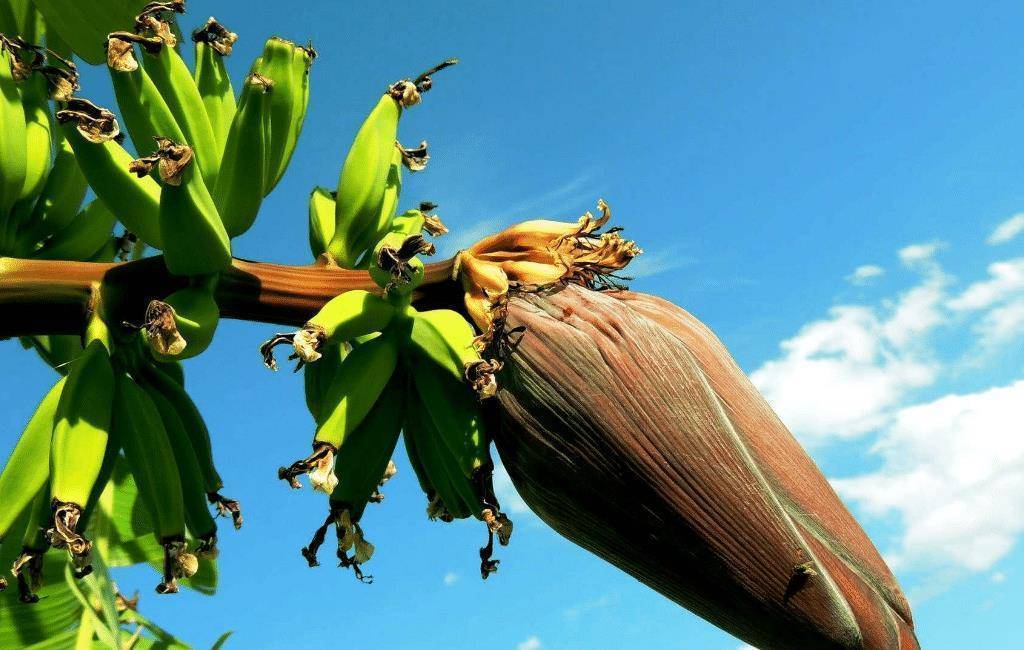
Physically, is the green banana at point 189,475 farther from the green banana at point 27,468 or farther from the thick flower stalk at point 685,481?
the thick flower stalk at point 685,481

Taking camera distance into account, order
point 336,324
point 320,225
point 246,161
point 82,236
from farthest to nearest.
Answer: point 82,236 < point 320,225 < point 246,161 < point 336,324

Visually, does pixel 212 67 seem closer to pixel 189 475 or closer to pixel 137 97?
pixel 137 97

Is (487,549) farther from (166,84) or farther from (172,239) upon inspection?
(166,84)

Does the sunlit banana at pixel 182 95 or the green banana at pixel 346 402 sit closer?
the green banana at pixel 346 402

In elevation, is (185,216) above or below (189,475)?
above

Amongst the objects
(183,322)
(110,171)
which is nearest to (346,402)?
(183,322)

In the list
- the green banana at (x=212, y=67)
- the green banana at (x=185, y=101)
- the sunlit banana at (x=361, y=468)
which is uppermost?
the green banana at (x=212, y=67)

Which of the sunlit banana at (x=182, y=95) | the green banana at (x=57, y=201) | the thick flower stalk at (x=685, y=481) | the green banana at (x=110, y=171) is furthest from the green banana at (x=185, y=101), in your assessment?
the thick flower stalk at (x=685, y=481)

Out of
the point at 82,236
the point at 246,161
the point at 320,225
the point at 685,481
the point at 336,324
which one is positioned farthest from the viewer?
the point at 82,236
